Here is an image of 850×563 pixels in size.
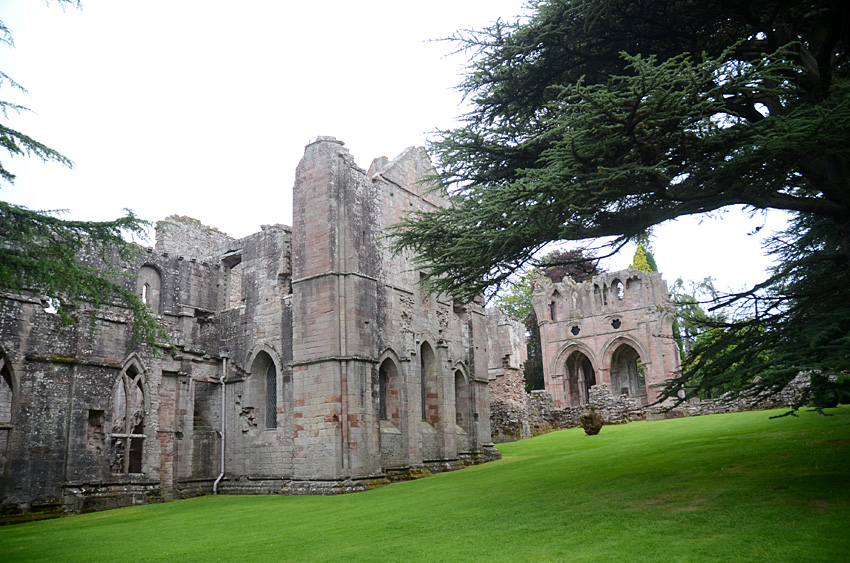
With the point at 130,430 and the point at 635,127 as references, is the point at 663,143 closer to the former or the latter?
the point at 635,127

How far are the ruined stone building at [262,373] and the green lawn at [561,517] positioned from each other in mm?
1350

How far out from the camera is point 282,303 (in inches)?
692

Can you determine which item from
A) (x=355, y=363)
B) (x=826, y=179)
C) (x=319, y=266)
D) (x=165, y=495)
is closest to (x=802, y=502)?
(x=826, y=179)

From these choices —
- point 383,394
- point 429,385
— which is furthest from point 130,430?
point 429,385

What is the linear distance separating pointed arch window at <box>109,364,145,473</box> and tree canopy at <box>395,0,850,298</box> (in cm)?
932

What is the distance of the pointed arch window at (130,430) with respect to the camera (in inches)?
619

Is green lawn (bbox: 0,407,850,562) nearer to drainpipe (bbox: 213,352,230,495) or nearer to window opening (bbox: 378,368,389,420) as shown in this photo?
drainpipe (bbox: 213,352,230,495)

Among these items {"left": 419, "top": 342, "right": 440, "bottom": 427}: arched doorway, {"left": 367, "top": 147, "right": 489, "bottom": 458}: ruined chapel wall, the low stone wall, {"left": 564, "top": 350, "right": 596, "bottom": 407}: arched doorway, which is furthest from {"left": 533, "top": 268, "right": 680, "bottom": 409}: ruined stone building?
{"left": 419, "top": 342, "right": 440, "bottom": 427}: arched doorway

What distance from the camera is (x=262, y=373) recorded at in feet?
60.0

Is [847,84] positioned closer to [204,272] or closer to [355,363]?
[355,363]

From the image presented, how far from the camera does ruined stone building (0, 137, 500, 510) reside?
14.4 metres

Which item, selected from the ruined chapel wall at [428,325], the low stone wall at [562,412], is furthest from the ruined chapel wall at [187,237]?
the low stone wall at [562,412]

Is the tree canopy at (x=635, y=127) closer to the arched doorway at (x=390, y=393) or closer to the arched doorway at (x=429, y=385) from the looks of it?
the arched doorway at (x=390, y=393)

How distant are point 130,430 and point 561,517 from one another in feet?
38.8
